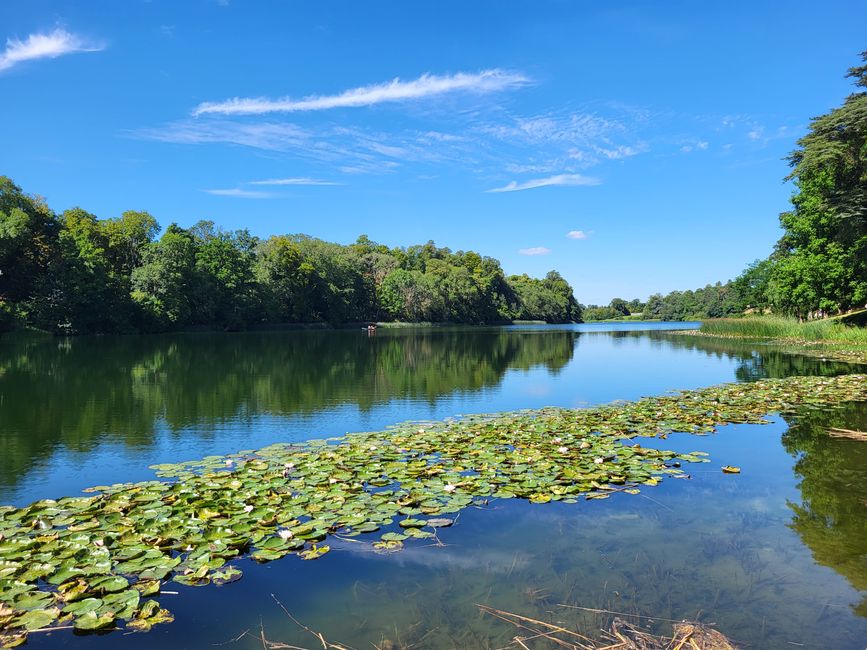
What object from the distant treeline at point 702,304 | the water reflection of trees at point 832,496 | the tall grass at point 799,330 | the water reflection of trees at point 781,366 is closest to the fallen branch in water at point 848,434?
the water reflection of trees at point 832,496

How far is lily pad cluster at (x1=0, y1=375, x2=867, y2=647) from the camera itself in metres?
4.51

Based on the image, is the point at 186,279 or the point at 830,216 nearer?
the point at 830,216

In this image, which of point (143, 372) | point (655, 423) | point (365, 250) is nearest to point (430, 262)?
point (365, 250)

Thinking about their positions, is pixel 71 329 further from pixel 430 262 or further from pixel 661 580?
pixel 430 262

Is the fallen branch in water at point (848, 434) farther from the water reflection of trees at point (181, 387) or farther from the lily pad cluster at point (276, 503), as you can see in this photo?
the water reflection of trees at point (181, 387)

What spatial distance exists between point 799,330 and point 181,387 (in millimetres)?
41383

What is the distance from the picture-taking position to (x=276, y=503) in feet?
21.1

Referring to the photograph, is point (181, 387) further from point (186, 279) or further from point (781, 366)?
point (186, 279)

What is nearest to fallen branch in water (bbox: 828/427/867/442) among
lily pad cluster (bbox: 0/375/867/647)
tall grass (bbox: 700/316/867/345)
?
lily pad cluster (bbox: 0/375/867/647)

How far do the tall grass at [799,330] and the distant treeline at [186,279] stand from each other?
57155 mm

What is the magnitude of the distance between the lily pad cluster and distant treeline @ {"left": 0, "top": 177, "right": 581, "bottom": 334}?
53278 mm

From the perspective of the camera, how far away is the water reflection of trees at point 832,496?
529 cm

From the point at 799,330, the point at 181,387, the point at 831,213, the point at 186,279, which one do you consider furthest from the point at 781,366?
the point at 186,279

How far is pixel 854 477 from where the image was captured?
7.79m
